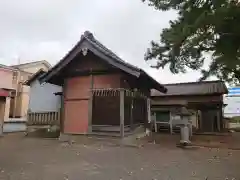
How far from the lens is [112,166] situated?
6.22 metres

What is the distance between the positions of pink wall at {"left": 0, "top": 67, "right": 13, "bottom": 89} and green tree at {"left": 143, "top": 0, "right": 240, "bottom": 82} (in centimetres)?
1835

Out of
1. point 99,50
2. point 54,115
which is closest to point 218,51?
point 99,50

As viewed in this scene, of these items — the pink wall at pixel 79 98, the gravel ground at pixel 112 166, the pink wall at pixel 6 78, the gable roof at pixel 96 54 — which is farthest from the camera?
the pink wall at pixel 6 78

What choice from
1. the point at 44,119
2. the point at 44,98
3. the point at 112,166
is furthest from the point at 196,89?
the point at 112,166

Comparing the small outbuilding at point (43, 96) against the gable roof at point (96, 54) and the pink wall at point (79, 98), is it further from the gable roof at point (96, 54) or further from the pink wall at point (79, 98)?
the gable roof at point (96, 54)

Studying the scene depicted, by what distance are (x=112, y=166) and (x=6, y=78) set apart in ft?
73.8

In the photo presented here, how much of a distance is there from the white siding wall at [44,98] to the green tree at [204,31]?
8.93 metres

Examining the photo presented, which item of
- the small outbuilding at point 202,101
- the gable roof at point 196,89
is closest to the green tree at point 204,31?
the small outbuilding at point 202,101

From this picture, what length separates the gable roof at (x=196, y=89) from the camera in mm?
21969

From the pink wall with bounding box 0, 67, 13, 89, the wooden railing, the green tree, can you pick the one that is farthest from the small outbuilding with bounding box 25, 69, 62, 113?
the green tree

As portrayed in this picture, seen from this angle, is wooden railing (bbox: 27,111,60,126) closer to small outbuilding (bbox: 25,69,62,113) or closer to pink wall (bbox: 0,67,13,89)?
small outbuilding (bbox: 25,69,62,113)

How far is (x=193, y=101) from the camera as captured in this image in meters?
22.2

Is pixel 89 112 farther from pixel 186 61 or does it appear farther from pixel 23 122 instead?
pixel 23 122

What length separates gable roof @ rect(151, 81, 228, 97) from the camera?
865 inches
